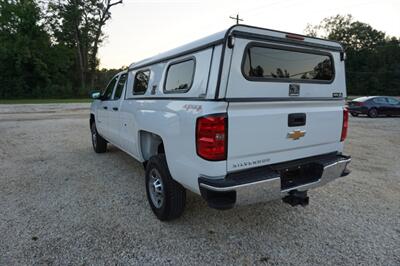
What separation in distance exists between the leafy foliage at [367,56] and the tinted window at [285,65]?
5039 centimetres

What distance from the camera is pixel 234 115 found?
2.17m

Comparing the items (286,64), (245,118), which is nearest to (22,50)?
(286,64)

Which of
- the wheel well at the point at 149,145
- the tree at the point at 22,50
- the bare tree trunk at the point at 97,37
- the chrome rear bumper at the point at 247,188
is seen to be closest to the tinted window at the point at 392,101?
the chrome rear bumper at the point at 247,188

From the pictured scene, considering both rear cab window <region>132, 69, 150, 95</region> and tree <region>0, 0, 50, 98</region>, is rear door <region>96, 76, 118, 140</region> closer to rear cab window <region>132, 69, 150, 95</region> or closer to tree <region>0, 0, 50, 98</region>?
rear cab window <region>132, 69, 150, 95</region>

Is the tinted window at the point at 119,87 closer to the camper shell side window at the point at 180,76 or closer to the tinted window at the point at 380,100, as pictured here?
the camper shell side window at the point at 180,76

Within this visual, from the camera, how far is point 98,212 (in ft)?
10.5

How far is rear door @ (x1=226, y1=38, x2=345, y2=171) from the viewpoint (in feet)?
7.33

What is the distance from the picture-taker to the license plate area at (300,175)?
8.39 feet

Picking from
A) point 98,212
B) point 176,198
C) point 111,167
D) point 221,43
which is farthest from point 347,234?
point 111,167

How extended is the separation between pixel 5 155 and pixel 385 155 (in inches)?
369

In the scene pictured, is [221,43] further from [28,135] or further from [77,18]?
[77,18]

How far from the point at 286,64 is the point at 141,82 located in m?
2.16

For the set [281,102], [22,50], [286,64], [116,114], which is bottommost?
[116,114]

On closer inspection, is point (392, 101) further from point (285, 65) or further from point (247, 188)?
point (247, 188)
